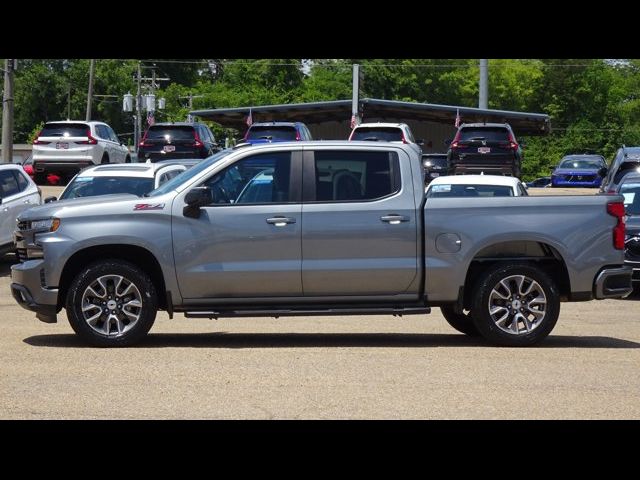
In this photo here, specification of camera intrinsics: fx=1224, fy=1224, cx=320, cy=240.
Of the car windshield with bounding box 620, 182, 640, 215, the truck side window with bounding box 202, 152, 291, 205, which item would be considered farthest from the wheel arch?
the car windshield with bounding box 620, 182, 640, 215

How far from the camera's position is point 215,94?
92.8 m

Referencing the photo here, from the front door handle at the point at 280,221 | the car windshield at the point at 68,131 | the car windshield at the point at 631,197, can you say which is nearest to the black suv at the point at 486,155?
the car windshield at the point at 68,131

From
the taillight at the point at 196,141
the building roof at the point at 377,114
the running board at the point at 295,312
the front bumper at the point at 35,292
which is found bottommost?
the running board at the point at 295,312

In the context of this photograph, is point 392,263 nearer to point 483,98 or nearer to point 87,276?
point 87,276

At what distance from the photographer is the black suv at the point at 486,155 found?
108 feet

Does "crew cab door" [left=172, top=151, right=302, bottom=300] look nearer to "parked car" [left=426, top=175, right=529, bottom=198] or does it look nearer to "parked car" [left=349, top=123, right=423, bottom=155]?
"parked car" [left=426, top=175, right=529, bottom=198]

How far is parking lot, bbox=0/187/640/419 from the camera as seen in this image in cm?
843

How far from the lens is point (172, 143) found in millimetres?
35219

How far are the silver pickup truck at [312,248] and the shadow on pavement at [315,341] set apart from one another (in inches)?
15.0

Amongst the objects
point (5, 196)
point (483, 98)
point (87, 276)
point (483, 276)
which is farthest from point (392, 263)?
point (483, 98)

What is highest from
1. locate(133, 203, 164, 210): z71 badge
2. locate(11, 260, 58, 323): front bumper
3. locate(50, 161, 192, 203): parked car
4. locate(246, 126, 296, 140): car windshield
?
locate(246, 126, 296, 140): car windshield

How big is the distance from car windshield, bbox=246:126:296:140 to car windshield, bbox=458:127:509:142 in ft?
15.4

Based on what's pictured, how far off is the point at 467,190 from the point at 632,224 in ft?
8.03

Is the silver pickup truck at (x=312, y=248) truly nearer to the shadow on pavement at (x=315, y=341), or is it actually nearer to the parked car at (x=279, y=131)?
the shadow on pavement at (x=315, y=341)
